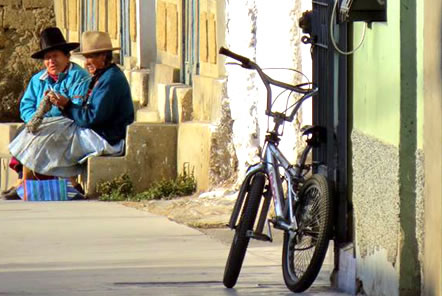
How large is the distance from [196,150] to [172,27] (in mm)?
2477

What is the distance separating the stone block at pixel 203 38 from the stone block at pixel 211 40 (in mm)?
57

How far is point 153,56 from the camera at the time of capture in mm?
14844

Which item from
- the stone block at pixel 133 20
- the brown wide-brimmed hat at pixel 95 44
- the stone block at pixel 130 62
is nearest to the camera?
the brown wide-brimmed hat at pixel 95 44

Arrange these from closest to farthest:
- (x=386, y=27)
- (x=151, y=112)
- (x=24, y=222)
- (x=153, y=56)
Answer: (x=386, y=27), (x=24, y=222), (x=151, y=112), (x=153, y=56)

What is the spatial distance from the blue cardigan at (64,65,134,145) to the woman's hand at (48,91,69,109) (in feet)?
0.18

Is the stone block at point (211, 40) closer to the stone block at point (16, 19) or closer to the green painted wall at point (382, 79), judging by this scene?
the green painted wall at point (382, 79)

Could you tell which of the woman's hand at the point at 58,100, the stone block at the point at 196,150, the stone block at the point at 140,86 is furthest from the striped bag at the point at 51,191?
the stone block at the point at 140,86

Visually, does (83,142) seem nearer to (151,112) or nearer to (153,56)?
(151,112)

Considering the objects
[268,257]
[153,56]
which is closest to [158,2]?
[153,56]

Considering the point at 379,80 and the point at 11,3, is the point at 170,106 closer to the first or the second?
the point at 11,3

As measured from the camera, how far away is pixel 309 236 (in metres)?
6.71

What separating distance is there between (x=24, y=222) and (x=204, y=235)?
5.14 feet

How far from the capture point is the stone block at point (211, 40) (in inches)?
477

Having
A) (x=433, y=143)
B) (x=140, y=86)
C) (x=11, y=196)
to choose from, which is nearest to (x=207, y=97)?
(x=11, y=196)
